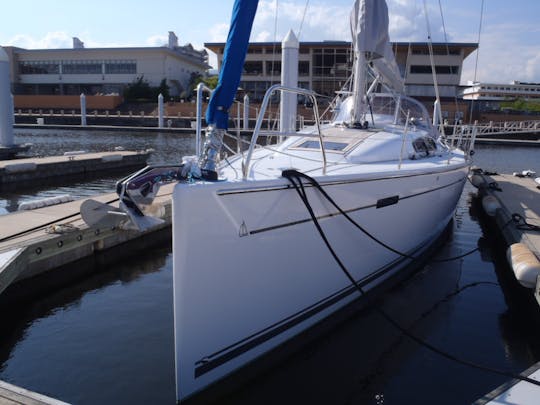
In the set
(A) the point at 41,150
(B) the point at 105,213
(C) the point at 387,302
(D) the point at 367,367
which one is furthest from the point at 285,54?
(A) the point at 41,150

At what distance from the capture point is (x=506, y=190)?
41.0 feet

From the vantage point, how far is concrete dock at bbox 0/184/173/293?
616cm

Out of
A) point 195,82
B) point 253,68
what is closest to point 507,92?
point 253,68

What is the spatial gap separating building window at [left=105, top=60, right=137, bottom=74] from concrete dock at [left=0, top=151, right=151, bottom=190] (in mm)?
38879

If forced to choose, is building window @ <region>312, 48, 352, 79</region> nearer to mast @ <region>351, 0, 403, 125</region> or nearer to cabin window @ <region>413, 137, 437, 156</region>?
cabin window @ <region>413, 137, 437, 156</region>

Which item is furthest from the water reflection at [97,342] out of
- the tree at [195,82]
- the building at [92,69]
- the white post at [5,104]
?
the building at [92,69]

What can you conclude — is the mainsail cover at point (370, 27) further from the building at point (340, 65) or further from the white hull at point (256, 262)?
the building at point (340, 65)

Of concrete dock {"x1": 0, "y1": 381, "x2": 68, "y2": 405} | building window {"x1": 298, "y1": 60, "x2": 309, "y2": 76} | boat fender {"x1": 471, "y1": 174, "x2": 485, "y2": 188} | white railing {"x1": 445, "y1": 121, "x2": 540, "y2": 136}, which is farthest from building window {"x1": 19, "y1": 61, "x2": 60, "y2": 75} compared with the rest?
concrete dock {"x1": 0, "y1": 381, "x2": 68, "y2": 405}

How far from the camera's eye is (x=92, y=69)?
183 ft

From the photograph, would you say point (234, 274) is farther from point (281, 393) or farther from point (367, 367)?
point (367, 367)

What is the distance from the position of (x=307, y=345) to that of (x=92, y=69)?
57.8 m

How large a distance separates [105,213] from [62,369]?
11.4 ft

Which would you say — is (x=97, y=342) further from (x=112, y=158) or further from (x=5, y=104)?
(x=5, y=104)

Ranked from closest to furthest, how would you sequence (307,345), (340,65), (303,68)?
(307,345) → (340,65) → (303,68)
